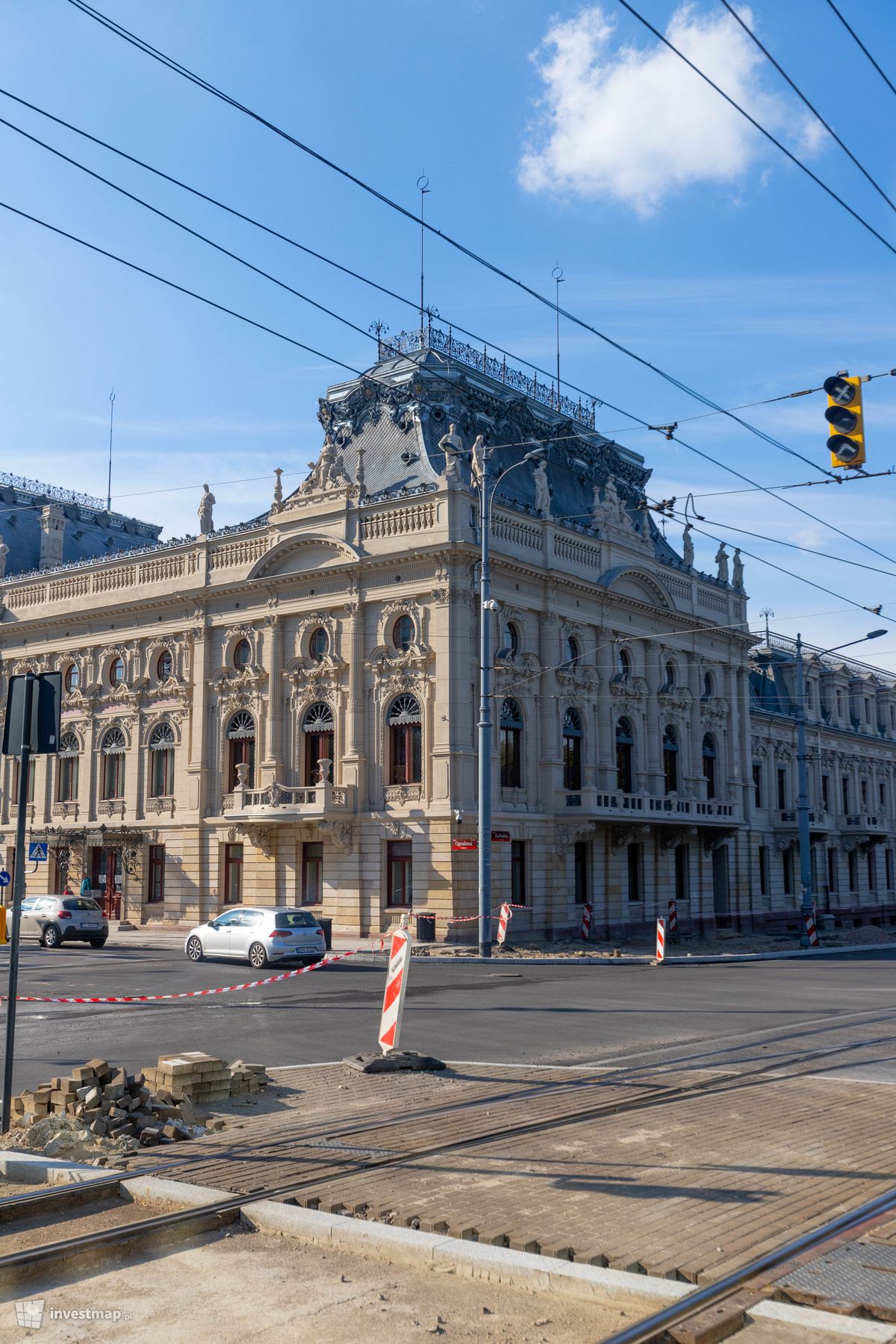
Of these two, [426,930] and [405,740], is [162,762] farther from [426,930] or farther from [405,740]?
[426,930]

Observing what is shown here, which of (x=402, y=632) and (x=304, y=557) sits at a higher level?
(x=304, y=557)

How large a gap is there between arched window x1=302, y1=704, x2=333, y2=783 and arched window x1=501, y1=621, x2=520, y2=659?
254 inches

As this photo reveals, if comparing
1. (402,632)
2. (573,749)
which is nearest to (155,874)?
(402,632)

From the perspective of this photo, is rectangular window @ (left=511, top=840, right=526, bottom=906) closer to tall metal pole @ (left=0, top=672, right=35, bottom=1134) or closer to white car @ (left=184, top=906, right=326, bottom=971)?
white car @ (left=184, top=906, right=326, bottom=971)

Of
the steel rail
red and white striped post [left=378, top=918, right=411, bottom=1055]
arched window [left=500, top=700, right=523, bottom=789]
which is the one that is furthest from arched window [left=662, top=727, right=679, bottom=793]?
the steel rail

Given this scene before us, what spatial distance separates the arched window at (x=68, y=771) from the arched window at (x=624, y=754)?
21839 millimetres

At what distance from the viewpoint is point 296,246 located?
15.5 metres

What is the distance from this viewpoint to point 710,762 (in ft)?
176

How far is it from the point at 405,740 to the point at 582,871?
8.56m

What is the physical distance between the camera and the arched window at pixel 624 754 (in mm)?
47134

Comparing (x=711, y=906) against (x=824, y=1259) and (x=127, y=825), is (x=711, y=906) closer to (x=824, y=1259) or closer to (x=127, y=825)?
(x=127, y=825)

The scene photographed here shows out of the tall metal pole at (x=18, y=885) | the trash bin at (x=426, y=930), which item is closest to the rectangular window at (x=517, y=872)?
the trash bin at (x=426, y=930)

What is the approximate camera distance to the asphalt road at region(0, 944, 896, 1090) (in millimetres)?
14438

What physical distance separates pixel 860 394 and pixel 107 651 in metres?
40.6
